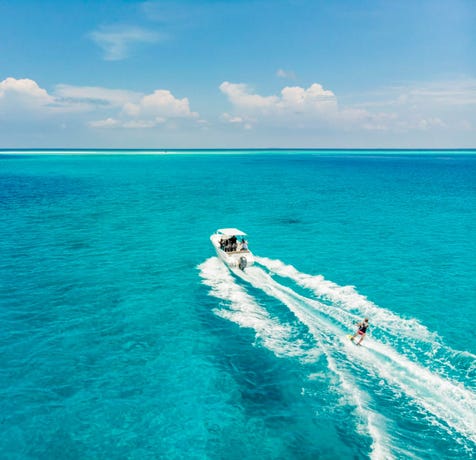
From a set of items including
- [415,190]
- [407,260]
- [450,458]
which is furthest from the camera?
[415,190]

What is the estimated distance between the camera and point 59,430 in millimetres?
16031

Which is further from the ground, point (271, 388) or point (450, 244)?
point (450, 244)

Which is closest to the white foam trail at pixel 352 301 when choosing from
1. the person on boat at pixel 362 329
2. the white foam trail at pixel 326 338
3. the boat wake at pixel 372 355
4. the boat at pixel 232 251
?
the boat wake at pixel 372 355

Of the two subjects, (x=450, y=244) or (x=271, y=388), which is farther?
(x=450, y=244)

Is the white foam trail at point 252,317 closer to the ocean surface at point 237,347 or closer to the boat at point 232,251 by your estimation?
the ocean surface at point 237,347

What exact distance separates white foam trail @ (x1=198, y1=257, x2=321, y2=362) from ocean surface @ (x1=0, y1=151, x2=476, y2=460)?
5.2 inches

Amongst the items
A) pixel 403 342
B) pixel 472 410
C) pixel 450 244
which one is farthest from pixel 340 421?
pixel 450 244

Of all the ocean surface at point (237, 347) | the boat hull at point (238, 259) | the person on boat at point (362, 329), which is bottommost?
the ocean surface at point (237, 347)

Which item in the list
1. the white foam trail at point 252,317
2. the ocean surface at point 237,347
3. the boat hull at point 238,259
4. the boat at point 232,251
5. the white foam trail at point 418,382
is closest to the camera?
the ocean surface at point 237,347

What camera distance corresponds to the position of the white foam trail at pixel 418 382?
661 inches

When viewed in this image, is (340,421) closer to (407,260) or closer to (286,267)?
(286,267)

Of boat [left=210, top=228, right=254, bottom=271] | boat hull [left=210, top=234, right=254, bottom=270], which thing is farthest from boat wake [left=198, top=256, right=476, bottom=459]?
boat [left=210, top=228, right=254, bottom=271]

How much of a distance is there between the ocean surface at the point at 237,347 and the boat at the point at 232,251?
1.15 m

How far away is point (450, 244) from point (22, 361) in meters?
44.0
